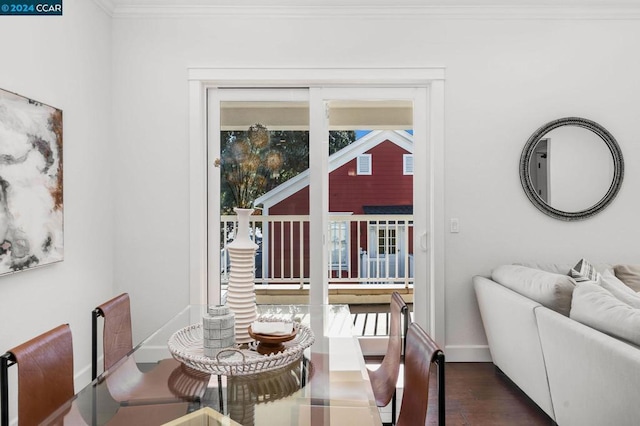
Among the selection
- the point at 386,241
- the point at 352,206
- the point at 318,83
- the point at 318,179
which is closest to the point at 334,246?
the point at 352,206

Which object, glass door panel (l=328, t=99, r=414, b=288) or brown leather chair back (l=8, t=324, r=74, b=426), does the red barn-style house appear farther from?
brown leather chair back (l=8, t=324, r=74, b=426)

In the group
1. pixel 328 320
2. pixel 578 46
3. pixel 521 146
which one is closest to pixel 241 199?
pixel 328 320

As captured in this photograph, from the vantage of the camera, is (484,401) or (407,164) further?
(407,164)

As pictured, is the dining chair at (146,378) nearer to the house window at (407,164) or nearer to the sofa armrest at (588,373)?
the sofa armrest at (588,373)

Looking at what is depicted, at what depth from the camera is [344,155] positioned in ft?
11.6

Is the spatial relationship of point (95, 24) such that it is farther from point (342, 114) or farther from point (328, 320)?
point (328, 320)

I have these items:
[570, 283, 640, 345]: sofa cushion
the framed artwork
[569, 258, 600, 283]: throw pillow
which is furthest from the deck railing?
[570, 283, 640, 345]: sofa cushion

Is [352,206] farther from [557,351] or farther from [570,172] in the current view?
[557,351]

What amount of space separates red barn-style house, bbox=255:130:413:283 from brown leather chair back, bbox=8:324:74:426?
2079 millimetres

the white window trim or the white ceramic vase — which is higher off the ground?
the white window trim

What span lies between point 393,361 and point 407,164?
77.7 inches

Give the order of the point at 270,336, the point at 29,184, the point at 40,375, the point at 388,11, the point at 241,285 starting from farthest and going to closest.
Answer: the point at 388,11 → the point at 29,184 → the point at 241,285 → the point at 270,336 → the point at 40,375

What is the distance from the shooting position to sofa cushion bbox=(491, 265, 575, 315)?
7.61 feet

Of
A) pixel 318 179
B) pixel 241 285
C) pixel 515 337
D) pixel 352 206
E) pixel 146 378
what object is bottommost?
pixel 515 337
